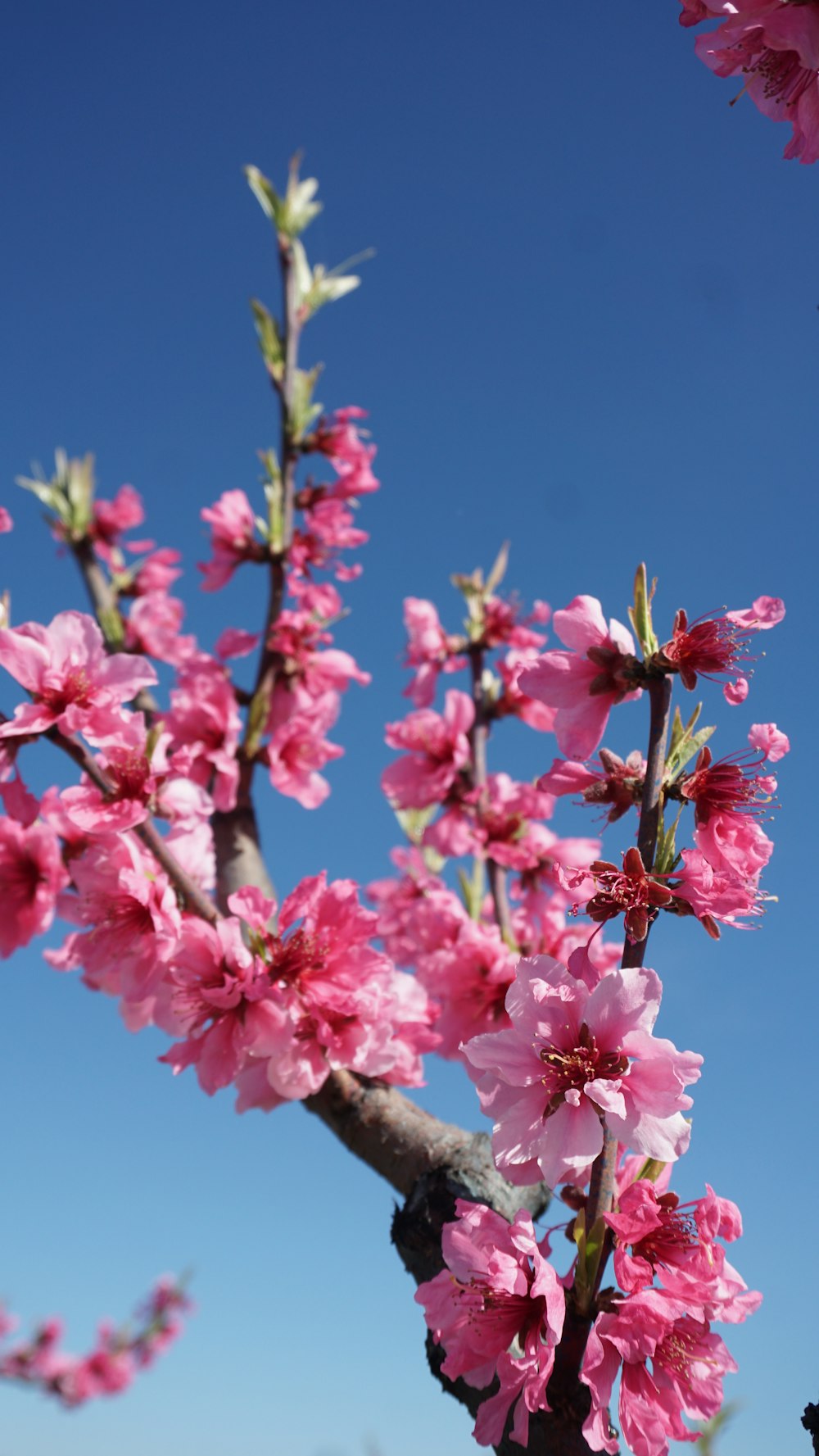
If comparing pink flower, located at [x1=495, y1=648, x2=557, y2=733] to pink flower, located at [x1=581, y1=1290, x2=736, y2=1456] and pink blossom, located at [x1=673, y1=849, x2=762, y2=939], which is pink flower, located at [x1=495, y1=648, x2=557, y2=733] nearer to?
pink blossom, located at [x1=673, y1=849, x2=762, y2=939]

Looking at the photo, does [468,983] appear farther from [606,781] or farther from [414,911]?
[606,781]

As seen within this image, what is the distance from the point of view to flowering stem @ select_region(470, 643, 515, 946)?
3492mm

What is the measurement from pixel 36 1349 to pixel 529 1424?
1068 centimetres

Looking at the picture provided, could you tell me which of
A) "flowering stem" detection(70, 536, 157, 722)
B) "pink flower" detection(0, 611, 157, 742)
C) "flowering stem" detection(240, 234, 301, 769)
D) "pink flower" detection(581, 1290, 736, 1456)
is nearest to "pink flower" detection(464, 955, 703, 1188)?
"pink flower" detection(581, 1290, 736, 1456)

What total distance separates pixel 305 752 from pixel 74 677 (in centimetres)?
139

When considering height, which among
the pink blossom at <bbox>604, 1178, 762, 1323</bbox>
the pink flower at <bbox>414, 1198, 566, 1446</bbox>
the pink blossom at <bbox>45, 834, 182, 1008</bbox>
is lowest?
the pink flower at <bbox>414, 1198, 566, 1446</bbox>

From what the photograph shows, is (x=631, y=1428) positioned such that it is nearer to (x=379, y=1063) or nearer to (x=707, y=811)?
(x=707, y=811)

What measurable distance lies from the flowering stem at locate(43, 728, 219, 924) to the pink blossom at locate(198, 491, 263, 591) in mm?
1605

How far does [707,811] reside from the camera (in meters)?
1.67

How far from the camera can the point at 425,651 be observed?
3904 mm

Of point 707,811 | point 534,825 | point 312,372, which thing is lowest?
point 707,811

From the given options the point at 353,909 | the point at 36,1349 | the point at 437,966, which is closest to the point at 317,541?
the point at 437,966

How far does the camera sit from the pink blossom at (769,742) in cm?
166

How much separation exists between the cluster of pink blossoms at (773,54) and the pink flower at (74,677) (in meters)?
1.48
